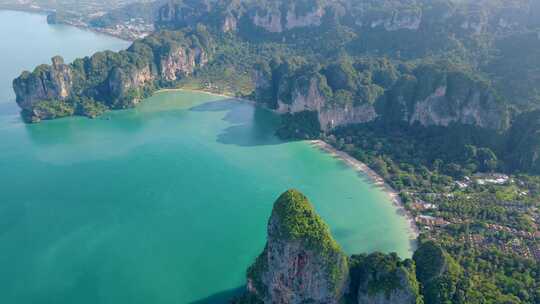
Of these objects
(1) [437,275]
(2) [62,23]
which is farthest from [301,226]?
(2) [62,23]

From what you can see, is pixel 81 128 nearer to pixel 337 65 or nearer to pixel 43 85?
pixel 43 85

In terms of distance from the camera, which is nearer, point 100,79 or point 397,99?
point 397,99

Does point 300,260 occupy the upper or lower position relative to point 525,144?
lower

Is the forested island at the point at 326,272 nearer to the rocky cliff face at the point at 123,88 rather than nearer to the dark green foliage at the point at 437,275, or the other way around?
the dark green foliage at the point at 437,275

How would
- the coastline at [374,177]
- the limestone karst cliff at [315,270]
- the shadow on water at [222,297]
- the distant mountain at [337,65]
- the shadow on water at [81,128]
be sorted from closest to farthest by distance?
the limestone karst cliff at [315,270] < the shadow on water at [222,297] < the coastline at [374,177] < the distant mountain at [337,65] < the shadow on water at [81,128]

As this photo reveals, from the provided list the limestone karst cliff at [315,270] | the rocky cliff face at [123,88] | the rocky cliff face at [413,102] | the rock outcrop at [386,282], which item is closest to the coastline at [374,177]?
the rocky cliff face at [413,102]

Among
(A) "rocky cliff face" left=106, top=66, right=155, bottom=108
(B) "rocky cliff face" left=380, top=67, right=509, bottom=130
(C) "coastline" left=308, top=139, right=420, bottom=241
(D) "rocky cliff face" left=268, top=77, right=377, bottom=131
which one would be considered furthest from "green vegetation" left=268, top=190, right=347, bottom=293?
(A) "rocky cliff face" left=106, top=66, right=155, bottom=108
